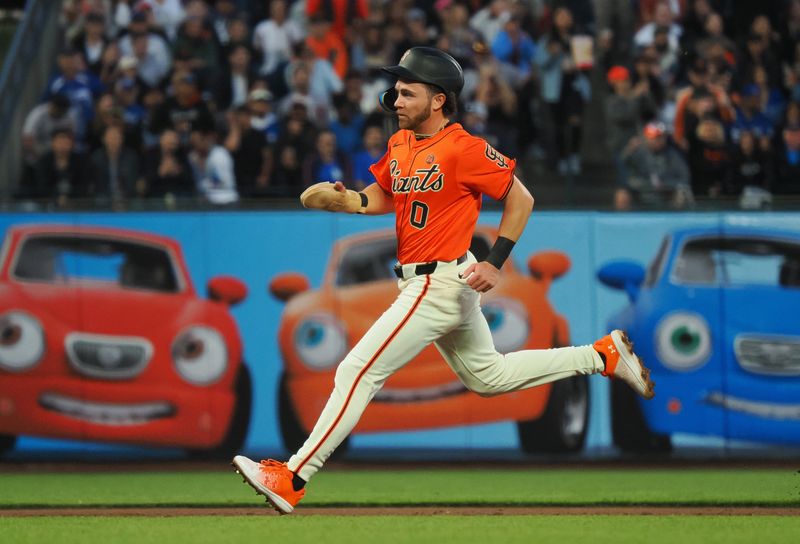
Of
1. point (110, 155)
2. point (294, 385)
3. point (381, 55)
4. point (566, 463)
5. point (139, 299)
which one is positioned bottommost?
point (566, 463)

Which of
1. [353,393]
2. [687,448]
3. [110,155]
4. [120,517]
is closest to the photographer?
[353,393]

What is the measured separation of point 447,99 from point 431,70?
19 centimetres

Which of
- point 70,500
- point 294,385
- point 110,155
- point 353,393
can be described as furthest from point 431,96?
point 110,155

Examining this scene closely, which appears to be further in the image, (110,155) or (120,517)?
(110,155)

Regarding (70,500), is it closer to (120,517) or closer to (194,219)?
(120,517)

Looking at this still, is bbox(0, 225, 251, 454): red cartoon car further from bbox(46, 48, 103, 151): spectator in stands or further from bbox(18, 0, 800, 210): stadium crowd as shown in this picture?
bbox(46, 48, 103, 151): spectator in stands

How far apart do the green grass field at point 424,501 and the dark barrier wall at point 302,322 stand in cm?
64

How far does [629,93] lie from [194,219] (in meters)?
4.55

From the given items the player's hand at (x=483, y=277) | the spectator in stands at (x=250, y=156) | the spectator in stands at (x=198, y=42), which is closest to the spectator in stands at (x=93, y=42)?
the spectator in stands at (x=198, y=42)

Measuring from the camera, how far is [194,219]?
12.2 meters

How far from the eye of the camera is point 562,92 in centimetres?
1411

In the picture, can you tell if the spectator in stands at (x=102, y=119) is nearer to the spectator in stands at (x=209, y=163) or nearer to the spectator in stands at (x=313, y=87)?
the spectator in stands at (x=209, y=163)

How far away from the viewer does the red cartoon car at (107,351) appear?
471 inches

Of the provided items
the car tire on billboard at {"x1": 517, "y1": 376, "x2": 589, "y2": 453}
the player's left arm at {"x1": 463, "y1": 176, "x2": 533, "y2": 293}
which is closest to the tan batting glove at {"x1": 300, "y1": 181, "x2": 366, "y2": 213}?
the player's left arm at {"x1": 463, "y1": 176, "x2": 533, "y2": 293}
